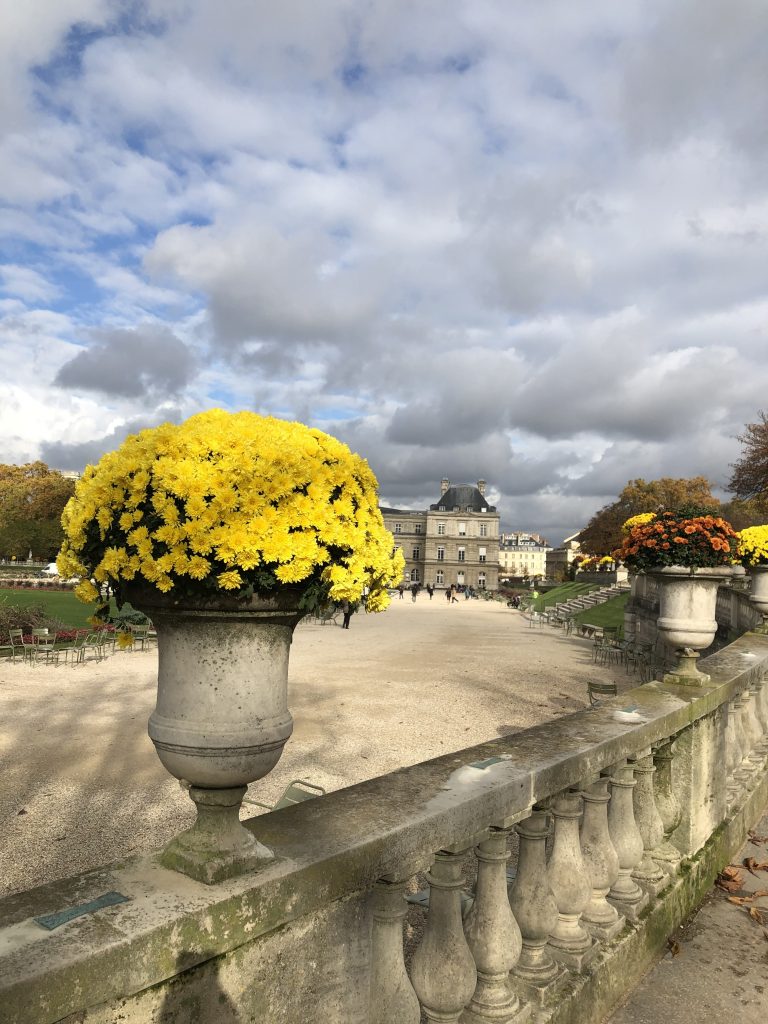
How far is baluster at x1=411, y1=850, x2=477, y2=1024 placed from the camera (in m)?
2.07

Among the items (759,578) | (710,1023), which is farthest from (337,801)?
(759,578)

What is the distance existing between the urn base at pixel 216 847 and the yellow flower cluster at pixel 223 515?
55 centimetres

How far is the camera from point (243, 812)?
6.40m

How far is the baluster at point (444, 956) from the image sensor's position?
2.07 metres

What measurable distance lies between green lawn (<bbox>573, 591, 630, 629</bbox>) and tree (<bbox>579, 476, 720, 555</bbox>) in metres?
17.3

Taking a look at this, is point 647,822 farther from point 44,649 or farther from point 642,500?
point 642,500

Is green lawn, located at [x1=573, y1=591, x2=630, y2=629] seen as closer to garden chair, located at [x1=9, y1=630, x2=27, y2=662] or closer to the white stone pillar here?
garden chair, located at [x1=9, y1=630, x2=27, y2=662]

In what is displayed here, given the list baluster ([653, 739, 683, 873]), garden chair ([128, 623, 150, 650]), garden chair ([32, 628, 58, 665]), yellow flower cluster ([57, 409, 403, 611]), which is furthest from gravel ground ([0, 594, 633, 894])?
yellow flower cluster ([57, 409, 403, 611])

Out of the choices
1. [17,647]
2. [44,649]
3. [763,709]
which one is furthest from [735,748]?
[17,647]

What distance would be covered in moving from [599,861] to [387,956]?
1244 mm

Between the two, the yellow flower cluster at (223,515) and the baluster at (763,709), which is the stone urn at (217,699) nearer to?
the yellow flower cluster at (223,515)

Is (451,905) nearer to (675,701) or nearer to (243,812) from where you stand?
(675,701)

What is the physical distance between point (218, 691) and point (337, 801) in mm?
619

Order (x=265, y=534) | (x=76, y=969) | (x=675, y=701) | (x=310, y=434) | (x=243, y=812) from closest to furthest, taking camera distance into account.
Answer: (x=76, y=969), (x=265, y=534), (x=310, y=434), (x=675, y=701), (x=243, y=812)
